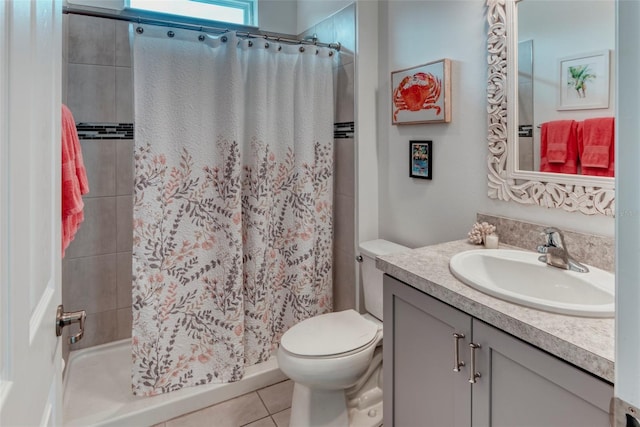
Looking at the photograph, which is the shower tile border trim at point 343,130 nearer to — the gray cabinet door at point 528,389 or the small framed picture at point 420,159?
the small framed picture at point 420,159

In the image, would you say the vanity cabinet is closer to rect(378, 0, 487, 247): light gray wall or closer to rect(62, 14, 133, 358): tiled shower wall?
rect(378, 0, 487, 247): light gray wall

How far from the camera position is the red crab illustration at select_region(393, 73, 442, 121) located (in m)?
1.79

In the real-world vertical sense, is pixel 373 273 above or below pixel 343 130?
below

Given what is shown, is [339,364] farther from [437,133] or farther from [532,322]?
[437,133]

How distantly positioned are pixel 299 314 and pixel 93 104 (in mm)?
1719

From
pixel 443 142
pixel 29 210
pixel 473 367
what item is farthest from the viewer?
Result: pixel 443 142

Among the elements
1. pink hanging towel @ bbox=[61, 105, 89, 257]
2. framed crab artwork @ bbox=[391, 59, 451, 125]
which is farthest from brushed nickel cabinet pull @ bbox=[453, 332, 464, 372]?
pink hanging towel @ bbox=[61, 105, 89, 257]

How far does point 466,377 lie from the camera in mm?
1030

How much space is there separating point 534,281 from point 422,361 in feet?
1.50

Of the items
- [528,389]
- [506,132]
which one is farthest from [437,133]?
[528,389]

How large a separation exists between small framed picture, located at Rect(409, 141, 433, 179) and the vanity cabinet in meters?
0.76

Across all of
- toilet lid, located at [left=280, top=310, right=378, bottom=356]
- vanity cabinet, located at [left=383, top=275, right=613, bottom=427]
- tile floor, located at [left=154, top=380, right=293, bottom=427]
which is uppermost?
vanity cabinet, located at [left=383, top=275, right=613, bottom=427]

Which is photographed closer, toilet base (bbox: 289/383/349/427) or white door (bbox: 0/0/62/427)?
→ white door (bbox: 0/0/62/427)

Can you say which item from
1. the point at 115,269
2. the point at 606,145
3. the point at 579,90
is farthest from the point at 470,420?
the point at 115,269
